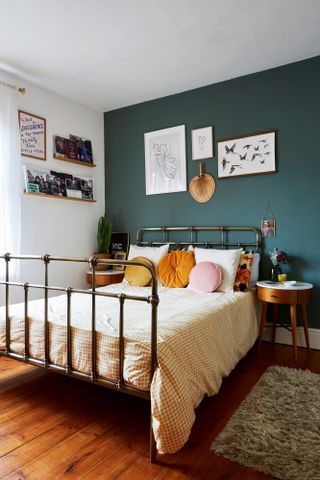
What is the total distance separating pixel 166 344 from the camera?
5.35ft

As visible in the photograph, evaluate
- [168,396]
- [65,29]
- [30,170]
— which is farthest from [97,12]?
[168,396]

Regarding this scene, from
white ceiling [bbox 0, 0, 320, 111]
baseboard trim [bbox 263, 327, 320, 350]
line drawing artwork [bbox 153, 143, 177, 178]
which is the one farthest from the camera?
line drawing artwork [bbox 153, 143, 177, 178]

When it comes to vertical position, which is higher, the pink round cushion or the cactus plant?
the cactus plant

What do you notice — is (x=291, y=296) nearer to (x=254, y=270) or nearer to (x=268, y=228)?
(x=254, y=270)

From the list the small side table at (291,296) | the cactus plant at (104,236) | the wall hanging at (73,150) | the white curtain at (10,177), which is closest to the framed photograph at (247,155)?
the small side table at (291,296)

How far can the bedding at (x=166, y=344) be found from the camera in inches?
59.1

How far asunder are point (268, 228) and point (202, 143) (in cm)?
116

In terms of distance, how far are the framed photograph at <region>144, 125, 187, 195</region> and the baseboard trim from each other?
1749mm

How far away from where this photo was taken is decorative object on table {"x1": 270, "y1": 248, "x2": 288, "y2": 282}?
3033mm

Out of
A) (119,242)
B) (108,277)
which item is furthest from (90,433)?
(119,242)

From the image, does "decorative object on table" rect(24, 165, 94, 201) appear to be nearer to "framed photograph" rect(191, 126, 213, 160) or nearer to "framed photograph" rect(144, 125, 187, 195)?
"framed photograph" rect(144, 125, 187, 195)

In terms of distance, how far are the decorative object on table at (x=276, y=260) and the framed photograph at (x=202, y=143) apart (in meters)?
1.24

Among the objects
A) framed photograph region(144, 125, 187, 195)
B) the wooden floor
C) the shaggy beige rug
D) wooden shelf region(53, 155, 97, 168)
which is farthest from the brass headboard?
the shaggy beige rug

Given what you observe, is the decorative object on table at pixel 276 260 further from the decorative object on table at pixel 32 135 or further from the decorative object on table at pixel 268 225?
the decorative object on table at pixel 32 135
